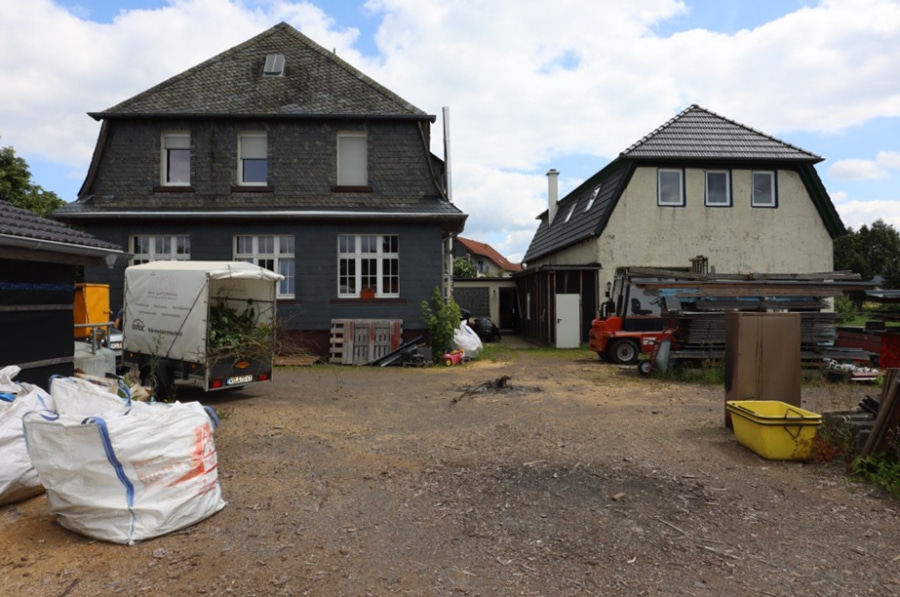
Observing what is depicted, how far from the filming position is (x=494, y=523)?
177 inches

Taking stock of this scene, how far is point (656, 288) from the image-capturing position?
12477 millimetres

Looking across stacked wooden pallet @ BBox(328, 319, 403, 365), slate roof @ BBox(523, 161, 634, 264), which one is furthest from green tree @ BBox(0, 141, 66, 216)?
slate roof @ BBox(523, 161, 634, 264)

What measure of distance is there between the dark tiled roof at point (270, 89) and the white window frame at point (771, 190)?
11.5 meters

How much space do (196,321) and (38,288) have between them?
248 centimetres

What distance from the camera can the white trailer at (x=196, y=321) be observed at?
30.7 feet

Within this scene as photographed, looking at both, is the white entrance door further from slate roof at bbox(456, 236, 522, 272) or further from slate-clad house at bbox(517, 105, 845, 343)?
slate roof at bbox(456, 236, 522, 272)

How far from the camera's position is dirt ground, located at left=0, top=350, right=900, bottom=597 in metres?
3.61

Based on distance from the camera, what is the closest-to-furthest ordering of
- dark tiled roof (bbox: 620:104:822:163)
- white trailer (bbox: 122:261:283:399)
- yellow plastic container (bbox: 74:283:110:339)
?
white trailer (bbox: 122:261:283:399)
yellow plastic container (bbox: 74:283:110:339)
dark tiled roof (bbox: 620:104:822:163)

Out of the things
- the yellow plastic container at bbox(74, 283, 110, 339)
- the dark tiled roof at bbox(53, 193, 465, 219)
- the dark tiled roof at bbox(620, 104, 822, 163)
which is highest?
the dark tiled roof at bbox(620, 104, 822, 163)

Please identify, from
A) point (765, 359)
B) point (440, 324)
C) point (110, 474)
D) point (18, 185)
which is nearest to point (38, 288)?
point (110, 474)

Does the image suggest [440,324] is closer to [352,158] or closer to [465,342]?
[465,342]

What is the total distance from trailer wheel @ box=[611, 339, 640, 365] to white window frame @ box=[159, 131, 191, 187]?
1285 cm

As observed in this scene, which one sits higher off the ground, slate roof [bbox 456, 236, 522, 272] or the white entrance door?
slate roof [bbox 456, 236, 522, 272]

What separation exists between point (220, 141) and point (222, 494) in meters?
13.9
